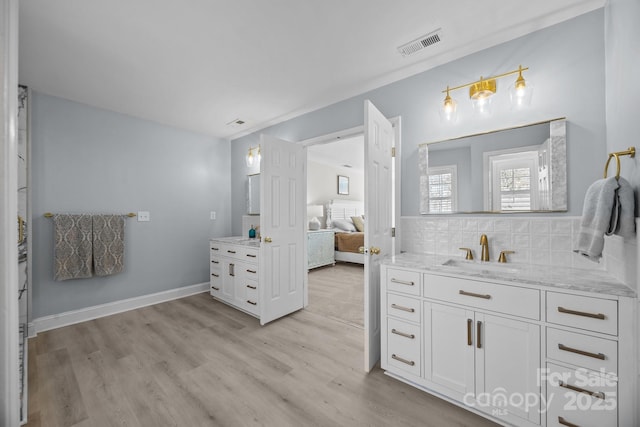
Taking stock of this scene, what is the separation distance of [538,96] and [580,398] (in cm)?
180

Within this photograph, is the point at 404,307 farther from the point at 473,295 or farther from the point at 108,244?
the point at 108,244

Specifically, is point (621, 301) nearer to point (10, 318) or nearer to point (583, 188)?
point (583, 188)

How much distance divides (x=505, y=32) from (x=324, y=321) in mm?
3004

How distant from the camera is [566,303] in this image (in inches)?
50.6

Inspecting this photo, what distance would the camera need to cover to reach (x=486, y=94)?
1921 millimetres

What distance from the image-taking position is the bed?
5.80 m

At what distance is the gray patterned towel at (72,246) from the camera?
2793 millimetres

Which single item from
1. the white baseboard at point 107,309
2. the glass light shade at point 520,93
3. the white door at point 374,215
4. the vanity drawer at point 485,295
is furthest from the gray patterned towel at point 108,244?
the glass light shade at point 520,93

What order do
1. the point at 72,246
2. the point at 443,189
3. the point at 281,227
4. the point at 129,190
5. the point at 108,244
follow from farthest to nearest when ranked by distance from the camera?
the point at 129,190 < the point at 108,244 < the point at 281,227 < the point at 72,246 < the point at 443,189

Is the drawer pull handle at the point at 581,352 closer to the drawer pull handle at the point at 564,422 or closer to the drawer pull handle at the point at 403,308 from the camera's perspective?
the drawer pull handle at the point at 564,422

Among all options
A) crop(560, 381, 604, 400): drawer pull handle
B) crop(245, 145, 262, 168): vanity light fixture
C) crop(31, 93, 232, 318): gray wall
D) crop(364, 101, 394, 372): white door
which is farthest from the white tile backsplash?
crop(31, 93, 232, 318): gray wall

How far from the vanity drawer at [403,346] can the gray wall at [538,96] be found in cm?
98

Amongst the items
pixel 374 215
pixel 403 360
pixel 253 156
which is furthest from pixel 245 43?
pixel 403 360

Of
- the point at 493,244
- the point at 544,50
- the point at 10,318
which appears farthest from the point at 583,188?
the point at 10,318
